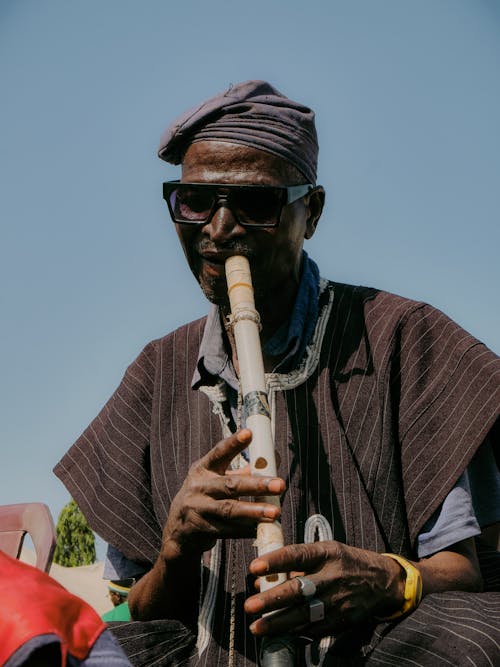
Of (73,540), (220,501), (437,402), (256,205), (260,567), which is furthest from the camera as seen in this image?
(73,540)

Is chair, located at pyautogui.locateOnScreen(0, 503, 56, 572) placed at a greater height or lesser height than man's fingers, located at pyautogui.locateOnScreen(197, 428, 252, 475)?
lesser

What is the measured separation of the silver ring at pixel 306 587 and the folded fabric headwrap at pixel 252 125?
1.54m

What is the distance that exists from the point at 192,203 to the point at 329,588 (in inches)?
55.7

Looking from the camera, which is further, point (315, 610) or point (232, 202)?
point (232, 202)

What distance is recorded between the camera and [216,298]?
2.76 m

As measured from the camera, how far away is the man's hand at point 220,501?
1.95 meters

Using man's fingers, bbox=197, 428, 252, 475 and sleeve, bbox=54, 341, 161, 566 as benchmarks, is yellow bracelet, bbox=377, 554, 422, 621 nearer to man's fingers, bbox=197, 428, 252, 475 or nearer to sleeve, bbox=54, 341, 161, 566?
man's fingers, bbox=197, 428, 252, 475

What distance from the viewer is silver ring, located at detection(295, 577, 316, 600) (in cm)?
193

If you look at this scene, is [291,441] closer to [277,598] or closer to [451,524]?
[451,524]

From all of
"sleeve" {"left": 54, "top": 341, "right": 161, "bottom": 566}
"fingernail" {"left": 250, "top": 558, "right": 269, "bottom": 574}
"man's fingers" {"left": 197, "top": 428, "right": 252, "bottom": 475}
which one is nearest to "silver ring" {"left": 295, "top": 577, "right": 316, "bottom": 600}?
"fingernail" {"left": 250, "top": 558, "right": 269, "bottom": 574}

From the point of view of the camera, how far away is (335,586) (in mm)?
2010

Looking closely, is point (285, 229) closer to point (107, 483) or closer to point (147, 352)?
point (147, 352)

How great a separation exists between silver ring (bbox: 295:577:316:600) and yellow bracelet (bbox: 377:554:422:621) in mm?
357

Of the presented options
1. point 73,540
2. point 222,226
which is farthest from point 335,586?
point 73,540
